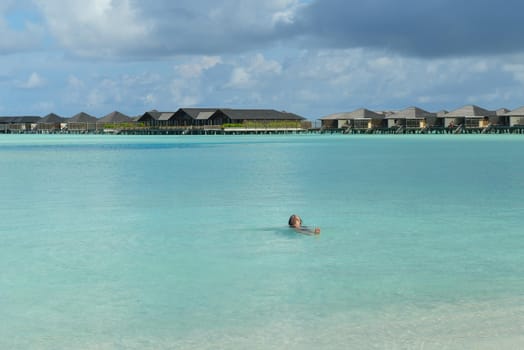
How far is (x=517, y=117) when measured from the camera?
8675 cm

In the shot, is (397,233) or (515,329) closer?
(515,329)

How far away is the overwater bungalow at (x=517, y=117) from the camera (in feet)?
283

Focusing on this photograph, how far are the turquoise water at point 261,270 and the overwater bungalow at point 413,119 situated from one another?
75693mm

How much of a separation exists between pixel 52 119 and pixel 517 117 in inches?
3282

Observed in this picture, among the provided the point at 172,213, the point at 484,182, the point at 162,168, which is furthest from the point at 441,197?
the point at 162,168

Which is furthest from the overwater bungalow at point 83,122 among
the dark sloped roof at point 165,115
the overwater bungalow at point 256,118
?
the overwater bungalow at point 256,118

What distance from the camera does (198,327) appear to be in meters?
7.53

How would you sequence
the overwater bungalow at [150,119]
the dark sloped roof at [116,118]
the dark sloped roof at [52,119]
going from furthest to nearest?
the dark sloped roof at [52,119] → the dark sloped roof at [116,118] → the overwater bungalow at [150,119]

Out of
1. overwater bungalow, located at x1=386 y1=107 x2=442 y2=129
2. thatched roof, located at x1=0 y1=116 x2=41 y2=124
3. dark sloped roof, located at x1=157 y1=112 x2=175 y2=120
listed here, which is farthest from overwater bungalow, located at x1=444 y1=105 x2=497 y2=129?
thatched roof, located at x1=0 y1=116 x2=41 y2=124

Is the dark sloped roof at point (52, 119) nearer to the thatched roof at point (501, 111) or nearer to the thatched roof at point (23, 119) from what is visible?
the thatched roof at point (23, 119)

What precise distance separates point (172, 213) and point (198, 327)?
9.20m

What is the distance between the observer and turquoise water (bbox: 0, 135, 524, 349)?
7.35 meters

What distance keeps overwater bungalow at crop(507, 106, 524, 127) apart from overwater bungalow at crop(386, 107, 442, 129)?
1125cm

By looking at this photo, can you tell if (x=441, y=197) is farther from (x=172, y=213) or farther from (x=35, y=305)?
(x=35, y=305)
